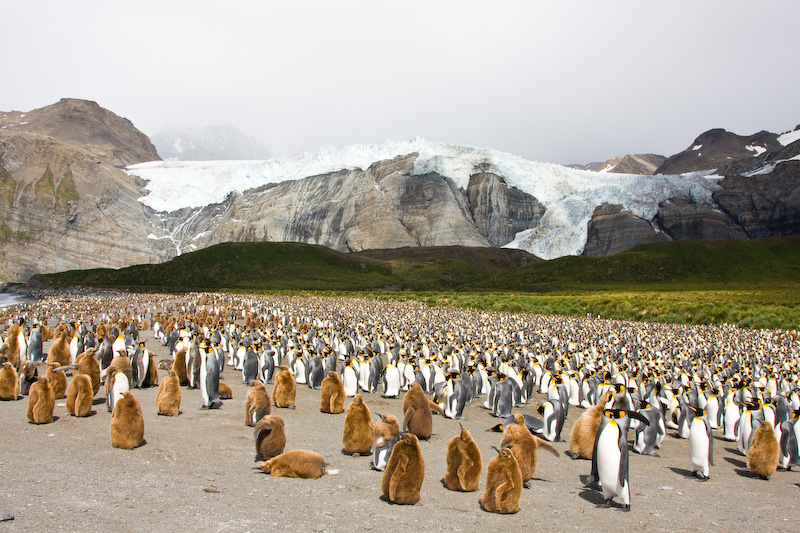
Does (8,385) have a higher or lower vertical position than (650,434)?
higher

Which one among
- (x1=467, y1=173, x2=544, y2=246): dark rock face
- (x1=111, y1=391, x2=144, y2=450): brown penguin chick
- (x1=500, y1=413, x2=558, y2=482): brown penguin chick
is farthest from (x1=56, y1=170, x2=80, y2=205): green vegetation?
(x1=500, y1=413, x2=558, y2=482): brown penguin chick

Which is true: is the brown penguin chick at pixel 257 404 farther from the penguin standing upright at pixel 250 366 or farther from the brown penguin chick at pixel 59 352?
the brown penguin chick at pixel 59 352

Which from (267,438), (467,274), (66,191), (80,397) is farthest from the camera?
(66,191)

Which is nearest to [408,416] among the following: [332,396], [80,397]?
[332,396]

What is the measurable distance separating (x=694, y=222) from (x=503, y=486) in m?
135

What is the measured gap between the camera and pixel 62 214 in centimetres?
12562

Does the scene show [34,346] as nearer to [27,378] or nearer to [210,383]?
[27,378]

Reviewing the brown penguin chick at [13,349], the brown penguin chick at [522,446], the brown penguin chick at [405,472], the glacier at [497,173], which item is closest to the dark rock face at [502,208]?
the glacier at [497,173]

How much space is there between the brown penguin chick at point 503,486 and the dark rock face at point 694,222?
13013cm

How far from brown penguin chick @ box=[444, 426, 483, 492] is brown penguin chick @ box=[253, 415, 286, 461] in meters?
2.60

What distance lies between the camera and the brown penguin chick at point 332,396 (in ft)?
37.8

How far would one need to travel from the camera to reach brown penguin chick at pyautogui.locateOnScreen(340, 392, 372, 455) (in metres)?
8.37

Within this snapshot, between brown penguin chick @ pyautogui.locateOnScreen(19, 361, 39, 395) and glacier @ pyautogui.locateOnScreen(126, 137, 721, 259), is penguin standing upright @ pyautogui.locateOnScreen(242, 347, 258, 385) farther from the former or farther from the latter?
glacier @ pyautogui.locateOnScreen(126, 137, 721, 259)

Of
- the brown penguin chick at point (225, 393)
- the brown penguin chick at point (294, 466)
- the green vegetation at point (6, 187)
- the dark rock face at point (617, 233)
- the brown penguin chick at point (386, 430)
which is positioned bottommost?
the brown penguin chick at point (225, 393)
